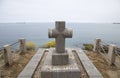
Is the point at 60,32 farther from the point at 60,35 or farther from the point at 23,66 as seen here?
the point at 23,66

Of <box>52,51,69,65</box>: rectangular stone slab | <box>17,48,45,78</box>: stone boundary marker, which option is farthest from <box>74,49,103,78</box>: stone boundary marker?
<box>17,48,45,78</box>: stone boundary marker

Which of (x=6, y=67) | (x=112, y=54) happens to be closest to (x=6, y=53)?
(x=6, y=67)

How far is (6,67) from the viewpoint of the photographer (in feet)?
27.0

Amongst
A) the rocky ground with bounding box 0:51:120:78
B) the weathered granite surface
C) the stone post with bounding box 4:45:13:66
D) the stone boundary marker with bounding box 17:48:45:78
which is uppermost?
the weathered granite surface

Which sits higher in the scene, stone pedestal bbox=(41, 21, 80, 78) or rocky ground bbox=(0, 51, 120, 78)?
stone pedestal bbox=(41, 21, 80, 78)

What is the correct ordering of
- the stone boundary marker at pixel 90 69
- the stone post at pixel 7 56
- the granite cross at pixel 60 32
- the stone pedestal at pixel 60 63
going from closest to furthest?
the stone pedestal at pixel 60 63, the granite cross at pixel 60 32, the stone boundary marker at pixel 90 69, the stone post at pixel 7 56

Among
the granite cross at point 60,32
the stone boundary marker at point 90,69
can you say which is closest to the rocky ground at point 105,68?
the stone boundary marker at point 90,69

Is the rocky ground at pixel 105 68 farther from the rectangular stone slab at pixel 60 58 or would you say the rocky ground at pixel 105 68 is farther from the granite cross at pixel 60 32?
the granite cross at pixel 60 32

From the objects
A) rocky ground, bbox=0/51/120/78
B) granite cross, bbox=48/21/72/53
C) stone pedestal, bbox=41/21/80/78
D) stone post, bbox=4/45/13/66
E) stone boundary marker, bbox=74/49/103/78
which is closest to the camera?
stone pedestal, bbox=41/21/80/78

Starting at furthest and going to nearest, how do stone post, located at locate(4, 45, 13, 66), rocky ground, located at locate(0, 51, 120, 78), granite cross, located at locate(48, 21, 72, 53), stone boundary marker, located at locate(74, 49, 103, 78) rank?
stone post, located at locate(4, 45, 13, 66) → rocky ground, located at locate(0, 51, 120, 78) → stone boundary marker, located at locate(74, 49, 103, 78) → granite cross, located at locate(48, 21, 72, 53)

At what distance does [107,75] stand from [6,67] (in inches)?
228

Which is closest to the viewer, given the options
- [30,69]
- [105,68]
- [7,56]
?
[30,69]

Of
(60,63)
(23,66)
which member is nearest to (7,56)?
(23,66)

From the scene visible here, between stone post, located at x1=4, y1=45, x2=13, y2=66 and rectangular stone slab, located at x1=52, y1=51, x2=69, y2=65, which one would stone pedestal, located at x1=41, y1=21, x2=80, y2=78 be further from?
stone post, located at x1=4, y1=45, x2=13, y2=66
